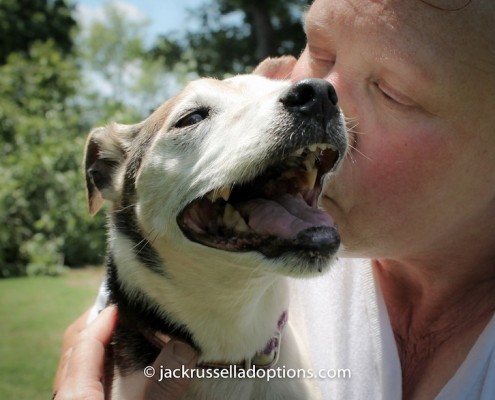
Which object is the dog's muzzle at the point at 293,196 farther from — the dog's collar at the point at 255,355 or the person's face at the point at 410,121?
the dog's collar at the point at 255,355

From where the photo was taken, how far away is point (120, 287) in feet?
8.20

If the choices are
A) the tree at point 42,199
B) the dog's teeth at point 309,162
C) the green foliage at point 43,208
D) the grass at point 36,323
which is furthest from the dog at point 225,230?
the tree at point 42,199

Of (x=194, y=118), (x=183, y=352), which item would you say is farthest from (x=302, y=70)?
(x=183, y=352)

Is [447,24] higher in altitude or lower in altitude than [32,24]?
higher

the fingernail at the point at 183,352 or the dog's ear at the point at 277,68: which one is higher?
the dog's ear at the point at 277,68

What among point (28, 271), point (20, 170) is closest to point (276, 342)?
point (28, 271)

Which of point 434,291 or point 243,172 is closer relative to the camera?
point 243,172

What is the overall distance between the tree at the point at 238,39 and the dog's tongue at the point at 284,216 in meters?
11.5

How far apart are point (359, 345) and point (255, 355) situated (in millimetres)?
426

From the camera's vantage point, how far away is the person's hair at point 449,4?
167 cm

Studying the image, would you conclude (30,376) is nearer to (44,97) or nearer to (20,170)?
(20,170)

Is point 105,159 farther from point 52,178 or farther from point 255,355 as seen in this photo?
point 52,178

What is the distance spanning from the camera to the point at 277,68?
2.83m

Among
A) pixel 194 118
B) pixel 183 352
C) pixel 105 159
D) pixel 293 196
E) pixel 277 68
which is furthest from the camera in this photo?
pixel 105 159
